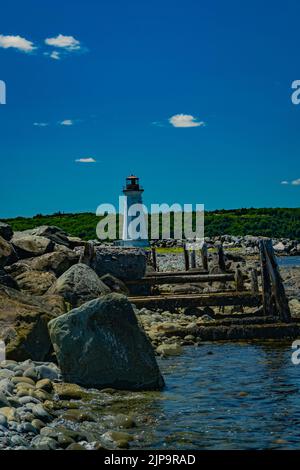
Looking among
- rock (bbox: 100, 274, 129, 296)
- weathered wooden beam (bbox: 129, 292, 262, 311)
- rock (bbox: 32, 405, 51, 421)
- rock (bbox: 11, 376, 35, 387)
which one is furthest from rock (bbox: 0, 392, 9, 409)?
rock (bbox: 100, 274, 129, 296)

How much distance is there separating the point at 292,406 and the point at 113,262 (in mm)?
13388

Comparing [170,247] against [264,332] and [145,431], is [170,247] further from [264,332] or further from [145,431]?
[145,431]

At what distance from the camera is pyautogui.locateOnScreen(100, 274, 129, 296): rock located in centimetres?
2095

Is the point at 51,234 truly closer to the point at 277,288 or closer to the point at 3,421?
the point at 277,288

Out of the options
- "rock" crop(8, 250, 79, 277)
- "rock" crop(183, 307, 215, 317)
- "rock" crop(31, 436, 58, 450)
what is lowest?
"rock" crop(31, 436, 58, 450)

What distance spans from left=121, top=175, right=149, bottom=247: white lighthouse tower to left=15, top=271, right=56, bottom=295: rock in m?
35.4

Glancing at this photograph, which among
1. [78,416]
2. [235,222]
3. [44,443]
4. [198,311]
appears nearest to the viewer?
[44,443]

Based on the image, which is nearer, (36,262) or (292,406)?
(292,406)

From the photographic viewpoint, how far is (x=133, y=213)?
5447 centimetres

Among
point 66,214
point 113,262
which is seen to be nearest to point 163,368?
point 113,262

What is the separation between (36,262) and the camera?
20625mm

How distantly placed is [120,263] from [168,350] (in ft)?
26.4

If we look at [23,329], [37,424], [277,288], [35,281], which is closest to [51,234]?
[35,281]

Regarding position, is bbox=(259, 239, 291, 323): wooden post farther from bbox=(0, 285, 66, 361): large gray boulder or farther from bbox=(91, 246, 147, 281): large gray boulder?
bbox=(0, 285, 66, 361): large gray boulder
